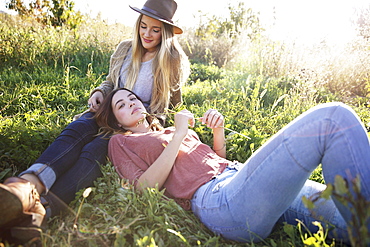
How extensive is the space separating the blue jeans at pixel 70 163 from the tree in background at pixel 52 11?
21.0ft

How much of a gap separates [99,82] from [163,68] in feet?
5.86

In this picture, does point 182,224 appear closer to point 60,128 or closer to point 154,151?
point 154,151

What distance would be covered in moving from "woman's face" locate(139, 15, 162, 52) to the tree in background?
5.43m

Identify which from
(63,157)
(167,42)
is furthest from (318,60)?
(63,157)

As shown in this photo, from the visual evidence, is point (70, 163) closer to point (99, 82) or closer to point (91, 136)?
point (91, 136)

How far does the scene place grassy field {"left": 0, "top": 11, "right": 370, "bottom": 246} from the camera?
1.86m

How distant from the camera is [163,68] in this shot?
10.9 ft

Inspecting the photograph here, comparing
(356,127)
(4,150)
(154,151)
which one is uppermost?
(356,127)

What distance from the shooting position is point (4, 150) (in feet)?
8.70

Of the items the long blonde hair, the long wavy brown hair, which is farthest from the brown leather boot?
the long blonde hair

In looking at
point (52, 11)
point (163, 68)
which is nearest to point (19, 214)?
point (163, 68)

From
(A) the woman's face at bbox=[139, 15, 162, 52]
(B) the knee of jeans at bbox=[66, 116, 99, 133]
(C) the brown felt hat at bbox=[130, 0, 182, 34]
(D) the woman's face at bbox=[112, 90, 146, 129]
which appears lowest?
(B) the knee of jeans at bbox=[66, 116, 99, 133]

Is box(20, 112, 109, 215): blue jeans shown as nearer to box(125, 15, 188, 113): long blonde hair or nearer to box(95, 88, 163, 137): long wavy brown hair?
box(95, 88, 163, 137): long wavy brown hair

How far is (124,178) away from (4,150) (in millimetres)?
1172
